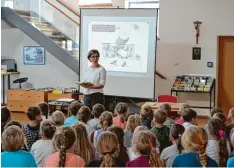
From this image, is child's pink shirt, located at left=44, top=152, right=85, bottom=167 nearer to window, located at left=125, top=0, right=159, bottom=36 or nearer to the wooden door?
the wooden door

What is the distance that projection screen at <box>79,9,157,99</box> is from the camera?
26.8 feet

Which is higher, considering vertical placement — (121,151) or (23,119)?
(121,151)

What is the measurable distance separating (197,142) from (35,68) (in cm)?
836

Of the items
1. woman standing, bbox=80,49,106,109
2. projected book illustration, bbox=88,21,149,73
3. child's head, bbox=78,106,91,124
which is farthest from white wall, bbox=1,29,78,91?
child's head, bbox=78,106,91,124

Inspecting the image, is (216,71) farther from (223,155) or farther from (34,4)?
(223,155)

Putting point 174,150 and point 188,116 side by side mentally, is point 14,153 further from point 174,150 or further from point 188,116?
point 188,116

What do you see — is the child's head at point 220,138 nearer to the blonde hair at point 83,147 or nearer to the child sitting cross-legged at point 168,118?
the child sitting cross-legged at point 168,118

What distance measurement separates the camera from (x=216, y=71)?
9.05 metres

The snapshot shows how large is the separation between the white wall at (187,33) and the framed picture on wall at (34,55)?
10.7ft

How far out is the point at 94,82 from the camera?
6.25 metres

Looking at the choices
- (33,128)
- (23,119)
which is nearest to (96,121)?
(33,128)

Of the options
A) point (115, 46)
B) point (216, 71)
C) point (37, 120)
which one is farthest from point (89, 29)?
point (37, 120)

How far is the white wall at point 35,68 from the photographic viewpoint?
10336 mm

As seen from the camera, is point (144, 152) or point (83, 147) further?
point (83, 147)
